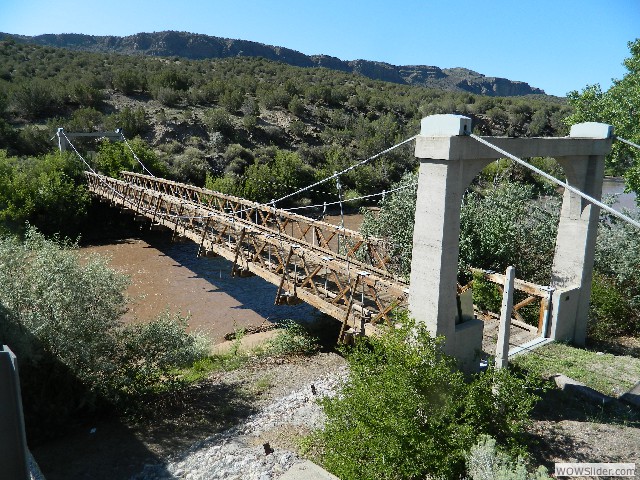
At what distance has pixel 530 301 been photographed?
25.0 ft

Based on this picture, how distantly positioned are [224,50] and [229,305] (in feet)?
251

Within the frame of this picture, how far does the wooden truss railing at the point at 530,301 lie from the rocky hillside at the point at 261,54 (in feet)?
222

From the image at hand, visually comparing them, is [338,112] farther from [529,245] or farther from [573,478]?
[573,478]

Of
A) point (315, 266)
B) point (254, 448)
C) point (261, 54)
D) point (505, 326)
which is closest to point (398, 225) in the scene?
point (315, 266)

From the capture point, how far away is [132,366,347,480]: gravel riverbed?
5402 millimetres

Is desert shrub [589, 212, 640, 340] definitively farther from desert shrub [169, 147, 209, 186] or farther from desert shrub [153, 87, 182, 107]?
desert shrub [153, 87, 182, 107]

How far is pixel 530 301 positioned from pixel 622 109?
5319mm

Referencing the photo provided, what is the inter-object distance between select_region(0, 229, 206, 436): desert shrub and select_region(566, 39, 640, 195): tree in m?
9.19

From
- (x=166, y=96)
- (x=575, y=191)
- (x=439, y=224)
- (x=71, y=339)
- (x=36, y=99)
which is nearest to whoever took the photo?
(x=575, y=191)

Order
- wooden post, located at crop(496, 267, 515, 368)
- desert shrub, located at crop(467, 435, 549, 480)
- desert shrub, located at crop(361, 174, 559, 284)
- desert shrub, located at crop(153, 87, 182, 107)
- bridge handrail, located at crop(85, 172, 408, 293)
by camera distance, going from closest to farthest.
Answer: desert shrub, located at crop(467, 435, 549, 480) → wooden post, located at crop(496, 267, 515, 368) → bridge handrail, located at crop(85, 172, 408, 293) → desert shrub, located at crop(361, 174, 559, 284) → desert shrub, located at crop(153, 87, 182, 107)

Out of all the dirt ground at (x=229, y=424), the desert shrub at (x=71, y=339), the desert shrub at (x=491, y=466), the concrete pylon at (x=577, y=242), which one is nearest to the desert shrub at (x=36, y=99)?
the dirt ground at (x=229, y=424)

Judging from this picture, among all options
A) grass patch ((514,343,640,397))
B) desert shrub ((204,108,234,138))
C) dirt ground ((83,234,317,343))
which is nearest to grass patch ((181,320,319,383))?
dirt ground ((83,234,317,343))

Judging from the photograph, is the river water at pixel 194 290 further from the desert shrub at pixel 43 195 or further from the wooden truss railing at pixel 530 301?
the wooden truss railing at pixel 530 301

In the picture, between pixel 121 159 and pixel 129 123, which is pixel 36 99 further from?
pixel 121 159
